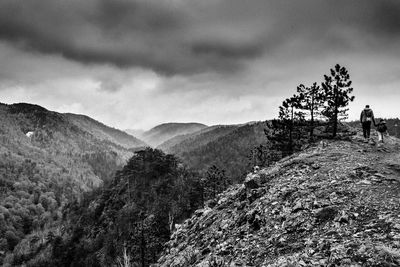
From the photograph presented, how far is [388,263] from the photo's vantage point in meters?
8.55

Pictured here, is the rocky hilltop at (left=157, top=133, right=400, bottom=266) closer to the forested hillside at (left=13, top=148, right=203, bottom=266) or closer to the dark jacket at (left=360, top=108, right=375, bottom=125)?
the dark jacket at (left=360, top=108, right=375, bottom=125)

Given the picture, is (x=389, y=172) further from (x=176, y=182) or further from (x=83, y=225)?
(x=83, y=225)

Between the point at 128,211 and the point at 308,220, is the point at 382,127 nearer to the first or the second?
the point at 308,220

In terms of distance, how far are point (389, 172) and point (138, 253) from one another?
56009 millimetres

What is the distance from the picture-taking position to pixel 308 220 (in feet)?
43.0

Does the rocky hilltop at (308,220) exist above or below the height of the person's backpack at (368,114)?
below

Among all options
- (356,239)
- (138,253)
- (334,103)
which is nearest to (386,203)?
(356,239)

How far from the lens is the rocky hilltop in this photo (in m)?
10.2

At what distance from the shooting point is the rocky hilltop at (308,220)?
10.2 metres

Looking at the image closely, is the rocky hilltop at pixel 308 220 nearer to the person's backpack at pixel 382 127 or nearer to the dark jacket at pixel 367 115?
the person's backpack at pixel 382 127

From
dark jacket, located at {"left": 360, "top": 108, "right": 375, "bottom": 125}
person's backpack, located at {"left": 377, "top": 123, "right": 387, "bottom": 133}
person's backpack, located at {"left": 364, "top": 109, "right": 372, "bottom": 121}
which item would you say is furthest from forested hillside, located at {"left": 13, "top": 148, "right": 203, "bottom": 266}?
person's backpack, located at {"left": 377, "top": 123, "right": 387, "bottom": 133}

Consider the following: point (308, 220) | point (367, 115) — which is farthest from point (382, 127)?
point (308, 220)

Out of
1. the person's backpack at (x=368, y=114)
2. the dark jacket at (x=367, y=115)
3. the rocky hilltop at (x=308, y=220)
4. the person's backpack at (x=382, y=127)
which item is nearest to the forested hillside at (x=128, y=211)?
the rocky hilltop at (x=308, y=220)

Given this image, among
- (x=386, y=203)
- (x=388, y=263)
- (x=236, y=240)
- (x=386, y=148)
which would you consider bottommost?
(x=236, y=240)
